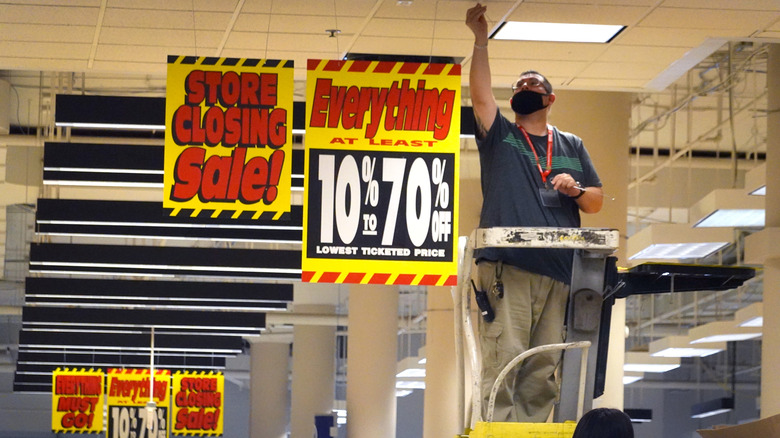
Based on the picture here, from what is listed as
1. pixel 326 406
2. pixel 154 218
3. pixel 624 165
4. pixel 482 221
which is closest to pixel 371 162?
pixel 482 221

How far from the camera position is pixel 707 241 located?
10117 mm

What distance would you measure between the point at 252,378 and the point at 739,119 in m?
14.9

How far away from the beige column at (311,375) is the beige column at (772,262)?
48.5 ft

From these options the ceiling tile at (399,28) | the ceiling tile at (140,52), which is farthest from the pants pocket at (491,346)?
the ceiling tile at (140,52)

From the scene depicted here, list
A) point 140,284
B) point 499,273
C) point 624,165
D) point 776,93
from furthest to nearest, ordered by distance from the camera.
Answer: point 140,284
point 624,165
point 776,93
point 499,273

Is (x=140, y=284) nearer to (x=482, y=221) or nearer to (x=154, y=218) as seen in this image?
(x=154, y=218)

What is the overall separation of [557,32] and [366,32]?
1.22m

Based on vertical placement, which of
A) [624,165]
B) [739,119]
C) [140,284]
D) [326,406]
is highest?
[739,119]

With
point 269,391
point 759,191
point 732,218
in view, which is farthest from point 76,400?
point 759,191

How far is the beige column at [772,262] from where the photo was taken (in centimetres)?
932

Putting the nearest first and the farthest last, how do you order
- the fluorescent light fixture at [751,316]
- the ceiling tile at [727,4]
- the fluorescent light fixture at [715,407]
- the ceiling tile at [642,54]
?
the ceiling tile at [727,4] < the ceiling tile at [642,54] < the fluorescent light fixture at [751,316] < the fluorescent light fixture at [715,407]

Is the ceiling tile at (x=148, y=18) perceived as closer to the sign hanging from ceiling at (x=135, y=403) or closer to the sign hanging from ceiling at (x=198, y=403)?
the sign hanging from ceiling at (x=135, y=403)

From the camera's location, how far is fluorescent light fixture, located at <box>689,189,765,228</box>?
9.28 meters

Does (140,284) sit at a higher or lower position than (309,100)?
lower
